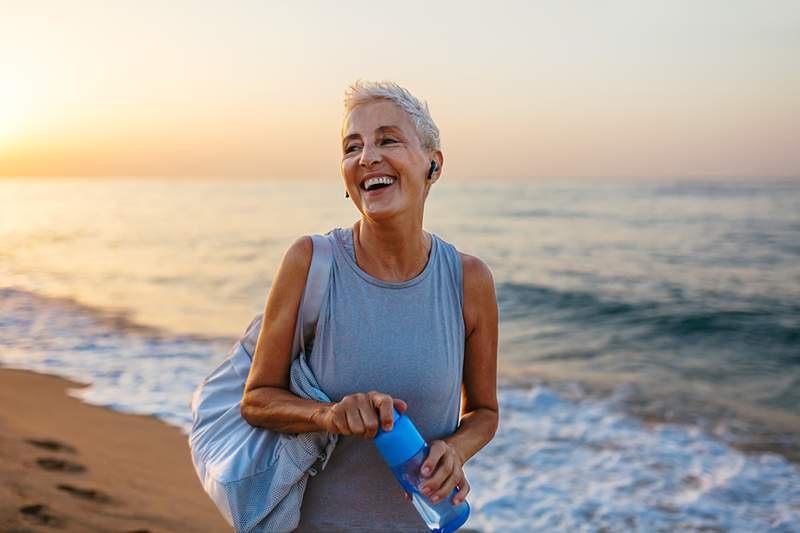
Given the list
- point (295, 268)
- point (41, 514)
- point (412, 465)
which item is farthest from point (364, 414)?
point (41, 514)

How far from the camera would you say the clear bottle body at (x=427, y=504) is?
2.00m

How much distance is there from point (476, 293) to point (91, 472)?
13.1 feet

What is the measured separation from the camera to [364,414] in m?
1.92

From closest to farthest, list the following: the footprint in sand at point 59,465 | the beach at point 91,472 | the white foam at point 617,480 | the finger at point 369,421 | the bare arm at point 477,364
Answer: the finger at point 369,421
the bare arm at point 477,364
the beach at point 91,472
the footprint in sand at point 59,465
the white foam at point 617,480

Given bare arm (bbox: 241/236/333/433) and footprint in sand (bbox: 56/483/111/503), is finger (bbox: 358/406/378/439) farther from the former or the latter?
footprint in sand (bbox: 56/483/111/503)

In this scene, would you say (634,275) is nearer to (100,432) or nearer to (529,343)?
(529,343)

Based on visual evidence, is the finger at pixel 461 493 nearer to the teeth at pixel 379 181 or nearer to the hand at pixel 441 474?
the hand at pixel 441 474

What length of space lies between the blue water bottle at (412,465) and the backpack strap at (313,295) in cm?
42

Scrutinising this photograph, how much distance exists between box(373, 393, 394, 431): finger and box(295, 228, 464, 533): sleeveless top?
33 centimetres

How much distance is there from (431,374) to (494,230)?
26.7 m

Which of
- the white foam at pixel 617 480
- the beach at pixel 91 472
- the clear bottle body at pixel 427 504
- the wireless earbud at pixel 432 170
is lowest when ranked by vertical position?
the white foam at pixel 617 480

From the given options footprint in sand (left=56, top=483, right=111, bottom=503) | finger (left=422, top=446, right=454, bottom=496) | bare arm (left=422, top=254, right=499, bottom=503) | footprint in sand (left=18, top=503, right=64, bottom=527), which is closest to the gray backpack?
finger (left=422, top=446, right=454, bottom=496)

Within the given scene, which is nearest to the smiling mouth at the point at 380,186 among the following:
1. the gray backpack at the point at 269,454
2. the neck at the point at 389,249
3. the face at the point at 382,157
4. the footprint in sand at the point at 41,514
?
the face at the point at 382,157

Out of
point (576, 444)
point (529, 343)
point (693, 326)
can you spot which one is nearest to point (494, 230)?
point (693, 326)
